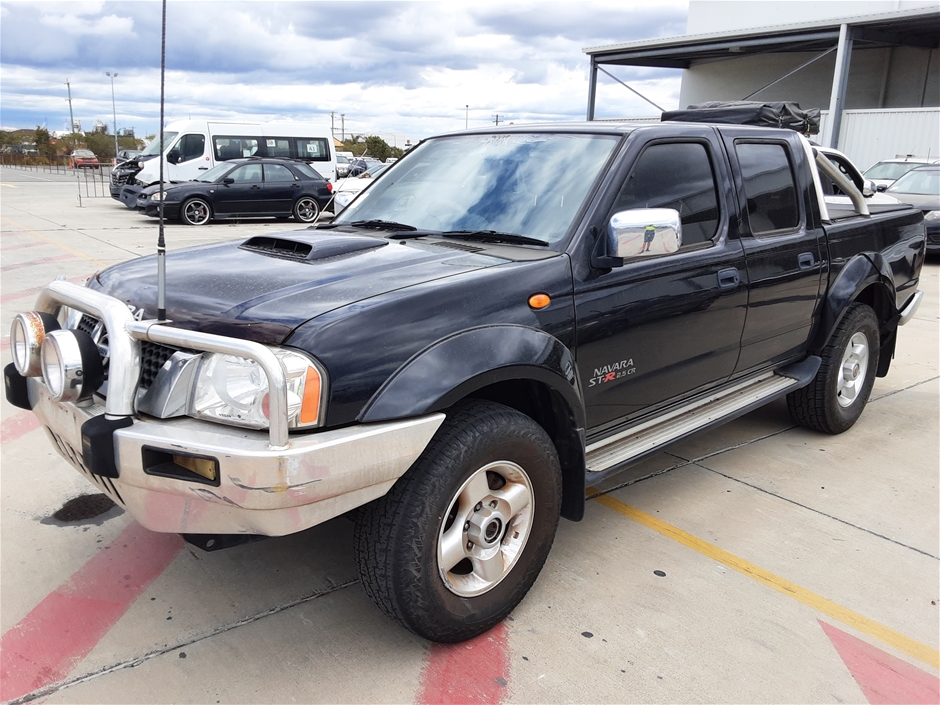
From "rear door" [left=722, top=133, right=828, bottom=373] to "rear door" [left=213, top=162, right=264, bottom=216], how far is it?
1490 cm

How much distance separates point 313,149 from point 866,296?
1929 centimetres

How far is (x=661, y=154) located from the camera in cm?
351

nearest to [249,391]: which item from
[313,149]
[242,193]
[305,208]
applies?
[242,193]

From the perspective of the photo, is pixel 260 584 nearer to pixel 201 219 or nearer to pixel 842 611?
pixel 842 611

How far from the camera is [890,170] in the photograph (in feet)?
52.2

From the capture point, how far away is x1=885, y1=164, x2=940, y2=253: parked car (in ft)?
41.3

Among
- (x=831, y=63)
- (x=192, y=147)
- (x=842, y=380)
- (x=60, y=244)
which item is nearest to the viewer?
(x=842, y=380)

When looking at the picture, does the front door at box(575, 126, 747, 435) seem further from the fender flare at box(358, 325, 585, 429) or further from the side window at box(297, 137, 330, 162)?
the side window at box(297, 137, 330, 162)

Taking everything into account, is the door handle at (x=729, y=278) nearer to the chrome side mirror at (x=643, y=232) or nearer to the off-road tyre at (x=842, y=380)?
the chrome side mirror at (x=643, y=232)

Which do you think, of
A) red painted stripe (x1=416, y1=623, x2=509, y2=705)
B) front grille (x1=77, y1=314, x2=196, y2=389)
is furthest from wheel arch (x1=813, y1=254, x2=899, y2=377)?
front grille (x1=77, y1=314, x2=196, y2=389)

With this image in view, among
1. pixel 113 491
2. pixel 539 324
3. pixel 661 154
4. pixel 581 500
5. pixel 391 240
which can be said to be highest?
pixel 661 154

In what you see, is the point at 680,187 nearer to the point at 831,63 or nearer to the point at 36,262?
the point at 36,262

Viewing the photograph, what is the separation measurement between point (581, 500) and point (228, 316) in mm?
1482

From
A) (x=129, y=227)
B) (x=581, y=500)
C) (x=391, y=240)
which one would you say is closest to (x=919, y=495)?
(x=581, y=500)
